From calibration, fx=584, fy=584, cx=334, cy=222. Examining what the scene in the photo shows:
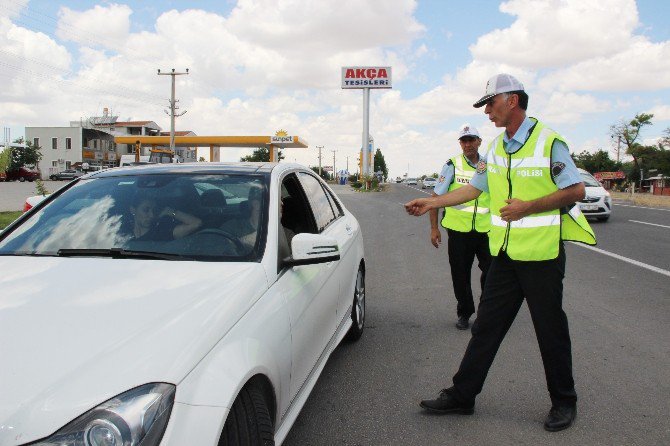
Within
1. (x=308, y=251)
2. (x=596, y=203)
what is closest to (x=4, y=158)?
(x=596, y=203)

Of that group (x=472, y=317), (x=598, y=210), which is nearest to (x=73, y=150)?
(x=598, y=210)

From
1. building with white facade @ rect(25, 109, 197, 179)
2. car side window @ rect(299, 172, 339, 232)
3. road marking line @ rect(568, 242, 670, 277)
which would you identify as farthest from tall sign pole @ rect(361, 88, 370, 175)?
car side window @ rect(299, 172, 339, 232)

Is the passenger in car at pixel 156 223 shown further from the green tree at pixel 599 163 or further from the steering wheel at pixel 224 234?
the green tree at pixel 599 163

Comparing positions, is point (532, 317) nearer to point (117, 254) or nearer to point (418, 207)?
point (418, 207)

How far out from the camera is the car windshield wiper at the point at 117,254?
277 centimetres

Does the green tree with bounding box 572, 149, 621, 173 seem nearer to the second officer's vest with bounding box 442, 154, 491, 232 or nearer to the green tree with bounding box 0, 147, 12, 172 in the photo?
the green tree with bounding box 0, 147, 12, 172

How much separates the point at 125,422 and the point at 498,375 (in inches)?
120

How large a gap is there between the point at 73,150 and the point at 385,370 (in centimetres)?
8193

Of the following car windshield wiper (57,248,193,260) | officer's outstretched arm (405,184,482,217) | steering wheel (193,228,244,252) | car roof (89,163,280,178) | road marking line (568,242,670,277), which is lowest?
road marking line (568,242,670,277)

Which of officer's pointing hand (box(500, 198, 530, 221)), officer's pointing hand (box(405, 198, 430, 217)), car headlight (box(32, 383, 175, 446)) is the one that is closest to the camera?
car headlight (box(32, 383, 175, 446))

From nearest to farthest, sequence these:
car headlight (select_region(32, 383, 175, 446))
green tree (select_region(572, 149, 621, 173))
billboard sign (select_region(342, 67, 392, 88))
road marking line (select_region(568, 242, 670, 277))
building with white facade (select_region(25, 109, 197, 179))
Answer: car headlight (select_region(32, 383, 175, 446))
road marking line (select_region(568, 242, 670, 277))
billboard sign (select_region(342, 67, 392, 88))
building with white facade (select_region(25, 109, 197, 179))
green tree (select_region(572, 149, 621, 173))

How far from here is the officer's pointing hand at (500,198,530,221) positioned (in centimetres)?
314

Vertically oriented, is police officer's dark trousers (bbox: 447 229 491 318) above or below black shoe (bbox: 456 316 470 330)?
above

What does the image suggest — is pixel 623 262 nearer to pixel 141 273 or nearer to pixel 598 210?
pixel 598 210
